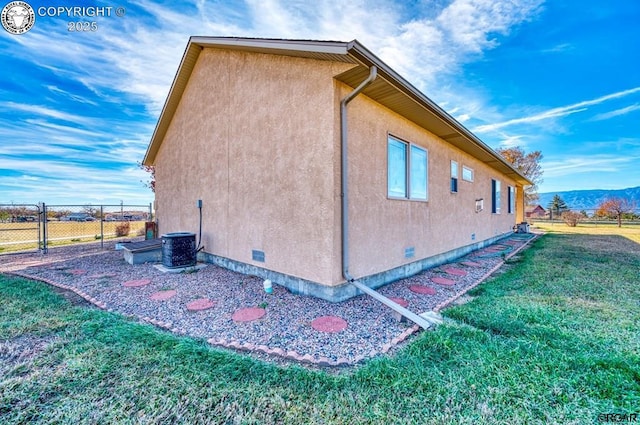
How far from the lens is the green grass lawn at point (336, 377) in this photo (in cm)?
166

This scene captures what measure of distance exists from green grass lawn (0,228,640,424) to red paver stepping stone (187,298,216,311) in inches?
30.3

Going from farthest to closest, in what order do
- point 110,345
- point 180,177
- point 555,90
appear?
point 555,90 → point 180,177 → point 110,345

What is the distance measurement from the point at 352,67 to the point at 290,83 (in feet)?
4.07

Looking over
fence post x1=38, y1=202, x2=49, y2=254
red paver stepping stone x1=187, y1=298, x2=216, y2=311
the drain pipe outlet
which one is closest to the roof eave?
the drain pipe outlet

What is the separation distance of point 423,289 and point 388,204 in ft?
5.24

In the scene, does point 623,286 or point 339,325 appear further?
point 623,286

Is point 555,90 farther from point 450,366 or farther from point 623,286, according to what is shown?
point 450,366

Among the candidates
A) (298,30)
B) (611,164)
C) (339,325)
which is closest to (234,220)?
(339,325)

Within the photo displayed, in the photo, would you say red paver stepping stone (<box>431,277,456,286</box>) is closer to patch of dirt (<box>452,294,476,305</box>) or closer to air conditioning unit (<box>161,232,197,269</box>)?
patch of dirt (<box>452,294,476,305</box>)

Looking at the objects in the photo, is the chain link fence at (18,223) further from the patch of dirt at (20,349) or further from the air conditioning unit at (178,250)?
the patch of dirt at (20,349)

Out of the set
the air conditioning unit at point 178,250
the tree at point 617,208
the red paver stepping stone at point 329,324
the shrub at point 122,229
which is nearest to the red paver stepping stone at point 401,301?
the red paver stepping stone at point 329,324

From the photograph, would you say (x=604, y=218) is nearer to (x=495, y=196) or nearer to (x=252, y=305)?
(x=495, y=196)

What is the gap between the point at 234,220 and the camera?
5.50m

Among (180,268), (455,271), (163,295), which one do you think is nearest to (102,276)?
(180,268)
